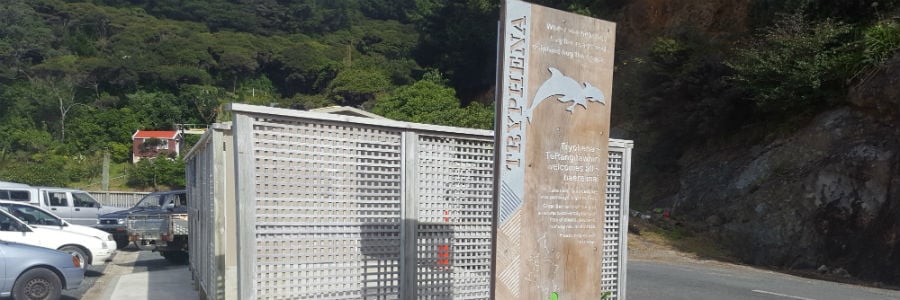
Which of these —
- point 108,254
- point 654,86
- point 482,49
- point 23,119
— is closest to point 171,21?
point 23,119

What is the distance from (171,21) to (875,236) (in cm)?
9801

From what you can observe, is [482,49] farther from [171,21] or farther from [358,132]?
[171,21]

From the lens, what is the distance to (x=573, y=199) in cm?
552

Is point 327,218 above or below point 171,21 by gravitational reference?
below

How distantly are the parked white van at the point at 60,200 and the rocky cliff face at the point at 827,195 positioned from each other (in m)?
17.0

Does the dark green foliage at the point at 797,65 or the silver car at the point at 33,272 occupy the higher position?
the dark green foliage at the point at 797,65

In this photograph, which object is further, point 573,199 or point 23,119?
point 23,119

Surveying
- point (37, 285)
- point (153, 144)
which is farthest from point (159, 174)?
point (37, 285)

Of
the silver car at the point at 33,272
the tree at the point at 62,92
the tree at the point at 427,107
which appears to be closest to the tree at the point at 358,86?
the tree at the point at 427,107

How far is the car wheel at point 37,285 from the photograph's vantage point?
10578mm

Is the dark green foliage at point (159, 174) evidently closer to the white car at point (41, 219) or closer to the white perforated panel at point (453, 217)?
the white car at point (41, 219)

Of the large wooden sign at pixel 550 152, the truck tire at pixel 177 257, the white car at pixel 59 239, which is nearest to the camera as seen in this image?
the large wooden sign at pixel 550 152

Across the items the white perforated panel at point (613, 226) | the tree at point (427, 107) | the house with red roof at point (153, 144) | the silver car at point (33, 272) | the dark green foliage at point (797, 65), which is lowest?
the house with red roof at point (153, 144)

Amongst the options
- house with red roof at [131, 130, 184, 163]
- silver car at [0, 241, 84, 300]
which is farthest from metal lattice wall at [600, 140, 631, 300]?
house with red roof at [131, 130, 184, 163]
